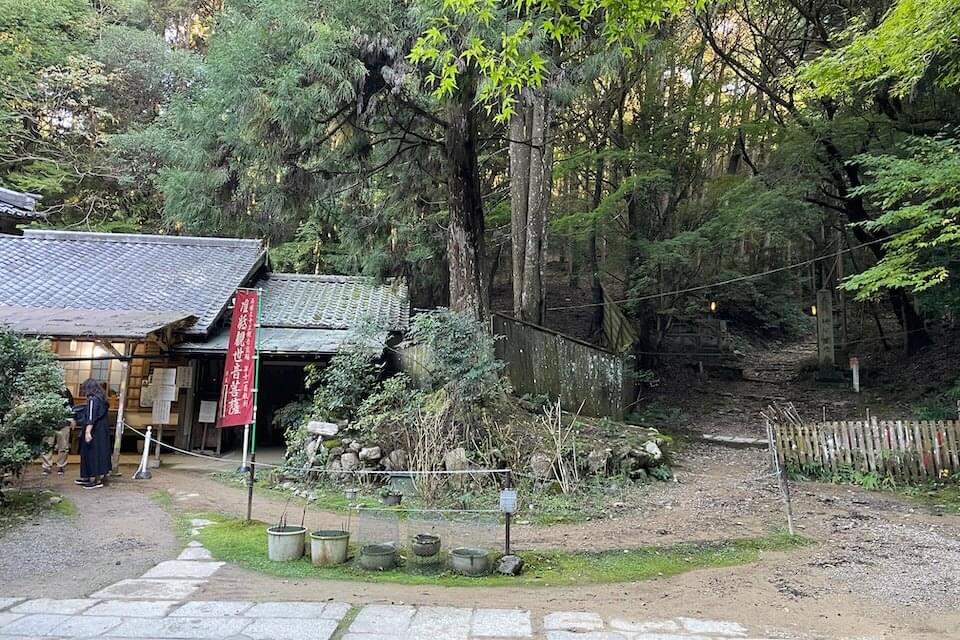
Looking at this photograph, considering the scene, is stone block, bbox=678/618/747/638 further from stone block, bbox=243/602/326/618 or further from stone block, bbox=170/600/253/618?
stone block, bbox=170/600/253/618

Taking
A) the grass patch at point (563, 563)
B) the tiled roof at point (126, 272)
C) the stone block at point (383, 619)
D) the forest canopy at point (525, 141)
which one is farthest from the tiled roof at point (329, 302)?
the stone block at point (383, 619)

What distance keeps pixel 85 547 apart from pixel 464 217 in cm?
649

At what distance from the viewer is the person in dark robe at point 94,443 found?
8828 millimetres

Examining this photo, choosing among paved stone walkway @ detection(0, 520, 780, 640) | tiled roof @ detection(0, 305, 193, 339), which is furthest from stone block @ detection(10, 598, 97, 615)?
tiled roof @ detection(0, 305, 193, 339)

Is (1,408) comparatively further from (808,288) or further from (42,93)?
(808,288)

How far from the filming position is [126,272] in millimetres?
13633

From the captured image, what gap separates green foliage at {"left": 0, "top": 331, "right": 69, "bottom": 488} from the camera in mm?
7199

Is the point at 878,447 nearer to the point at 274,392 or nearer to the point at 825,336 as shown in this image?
the point at 825,336

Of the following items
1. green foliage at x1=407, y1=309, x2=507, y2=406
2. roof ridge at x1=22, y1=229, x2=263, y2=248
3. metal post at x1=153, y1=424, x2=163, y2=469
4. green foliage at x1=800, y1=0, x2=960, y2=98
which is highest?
green foliage at x1=800, y1=0, x2=960, y2=98

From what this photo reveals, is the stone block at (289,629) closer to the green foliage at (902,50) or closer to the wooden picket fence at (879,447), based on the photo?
the wooden picket fence at (879,447)

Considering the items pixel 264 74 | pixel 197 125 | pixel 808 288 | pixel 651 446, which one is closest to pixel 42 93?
pixel 197 125

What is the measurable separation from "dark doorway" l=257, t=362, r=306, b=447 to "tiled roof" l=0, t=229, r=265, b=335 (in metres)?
1.94

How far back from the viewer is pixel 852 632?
4031mm

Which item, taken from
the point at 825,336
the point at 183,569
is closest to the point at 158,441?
the point at 183,569
